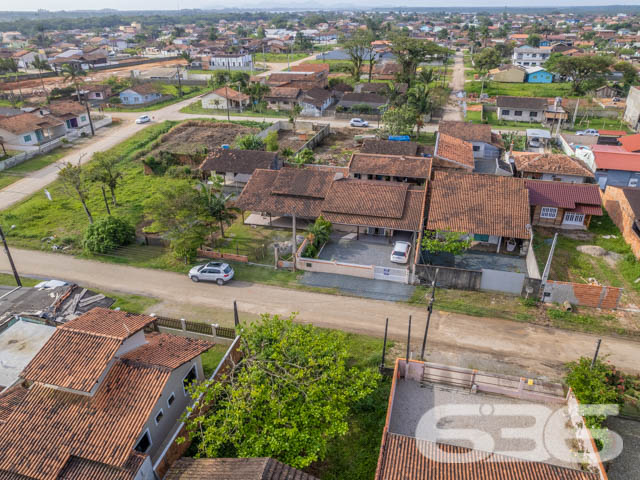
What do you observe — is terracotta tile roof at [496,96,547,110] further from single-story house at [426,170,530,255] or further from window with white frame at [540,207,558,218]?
single-story house at [426,170,530,255]

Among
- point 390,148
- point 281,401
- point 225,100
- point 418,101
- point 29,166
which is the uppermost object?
point 418,101

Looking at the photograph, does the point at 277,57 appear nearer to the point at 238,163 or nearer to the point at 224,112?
the point at 224,112

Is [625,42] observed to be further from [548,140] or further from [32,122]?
[32,122]

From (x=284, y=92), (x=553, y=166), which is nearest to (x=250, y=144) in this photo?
(x=284, y=92)

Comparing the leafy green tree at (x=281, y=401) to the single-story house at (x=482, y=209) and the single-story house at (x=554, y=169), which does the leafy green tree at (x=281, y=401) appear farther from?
the single-story house at (x=554, y=169)

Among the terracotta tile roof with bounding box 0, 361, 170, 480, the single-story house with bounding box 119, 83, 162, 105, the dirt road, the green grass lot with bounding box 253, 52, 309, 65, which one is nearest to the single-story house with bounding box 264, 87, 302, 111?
the single-story house with bounding box 119, 83, 162, 105

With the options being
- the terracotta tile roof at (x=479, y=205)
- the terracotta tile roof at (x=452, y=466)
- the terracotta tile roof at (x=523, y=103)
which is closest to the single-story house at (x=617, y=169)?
the terracotta tile roof at (x=479, y=205)
